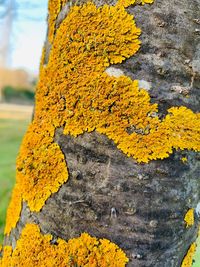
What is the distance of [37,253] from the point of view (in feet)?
3.99

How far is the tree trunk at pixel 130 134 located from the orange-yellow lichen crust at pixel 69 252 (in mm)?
13

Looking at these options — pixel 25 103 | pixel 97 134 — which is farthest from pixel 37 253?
pixel 25 103

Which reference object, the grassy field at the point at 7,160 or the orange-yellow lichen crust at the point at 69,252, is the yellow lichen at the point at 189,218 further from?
the grassy field at the point at 7,160

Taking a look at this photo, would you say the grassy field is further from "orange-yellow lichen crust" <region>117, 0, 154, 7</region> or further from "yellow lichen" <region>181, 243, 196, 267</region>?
"orange-yellow lichen crust" <region>117, 0, 154, 7</region>

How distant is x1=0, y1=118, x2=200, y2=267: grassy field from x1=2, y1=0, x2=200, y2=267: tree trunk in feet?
3.18

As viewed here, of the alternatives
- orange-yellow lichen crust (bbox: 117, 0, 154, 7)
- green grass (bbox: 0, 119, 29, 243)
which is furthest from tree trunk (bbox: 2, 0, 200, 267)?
green grass (bbox: 0, 119, 29, 243)

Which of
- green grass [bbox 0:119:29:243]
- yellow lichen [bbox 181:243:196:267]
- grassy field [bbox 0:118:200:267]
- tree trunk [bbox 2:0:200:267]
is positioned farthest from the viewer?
green grass [bbox 0:119:29:243]

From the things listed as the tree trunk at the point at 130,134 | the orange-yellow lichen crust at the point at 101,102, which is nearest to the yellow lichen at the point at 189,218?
the tree trunk at the point at 130,134

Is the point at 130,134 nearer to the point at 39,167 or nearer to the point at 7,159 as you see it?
the point at 39,167

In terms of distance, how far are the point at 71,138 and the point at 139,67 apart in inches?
10.3

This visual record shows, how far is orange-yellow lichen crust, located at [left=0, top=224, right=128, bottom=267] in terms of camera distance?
116 centimetres

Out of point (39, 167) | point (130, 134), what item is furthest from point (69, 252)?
point (130, 134)

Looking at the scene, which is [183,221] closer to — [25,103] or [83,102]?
[83,102]

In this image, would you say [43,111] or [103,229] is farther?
[43,111]
